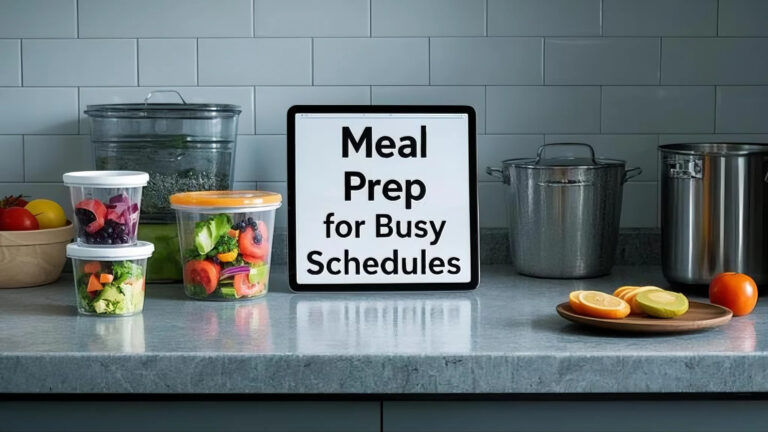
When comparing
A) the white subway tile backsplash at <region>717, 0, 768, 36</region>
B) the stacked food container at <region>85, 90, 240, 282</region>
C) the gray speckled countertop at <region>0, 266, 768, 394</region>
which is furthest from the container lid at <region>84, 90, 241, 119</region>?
the white subway tile backsplash at <region>717, 0, 768, 36</region>

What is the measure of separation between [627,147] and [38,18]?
117cm

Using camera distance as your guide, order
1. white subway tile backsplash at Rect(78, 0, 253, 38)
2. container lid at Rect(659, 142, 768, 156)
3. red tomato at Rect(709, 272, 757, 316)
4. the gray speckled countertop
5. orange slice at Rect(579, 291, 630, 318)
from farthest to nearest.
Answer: white subway tile backsplash at Rect(78, 0, 253, 38)
container lid at Rect(659, 142, 768, 156)
red tomato at Rect(709, 272, 757, 316)
orange slice at Rect(579, 291, 630, 318)
the gray speckled countertop

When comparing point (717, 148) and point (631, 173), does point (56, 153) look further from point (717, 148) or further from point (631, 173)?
point (717, 148)

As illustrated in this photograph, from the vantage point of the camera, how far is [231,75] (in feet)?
6.61

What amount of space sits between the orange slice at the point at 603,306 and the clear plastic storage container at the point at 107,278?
66 cm

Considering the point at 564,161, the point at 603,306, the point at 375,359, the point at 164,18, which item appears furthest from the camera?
the point at 164,18

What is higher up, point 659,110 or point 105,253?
point 659,110

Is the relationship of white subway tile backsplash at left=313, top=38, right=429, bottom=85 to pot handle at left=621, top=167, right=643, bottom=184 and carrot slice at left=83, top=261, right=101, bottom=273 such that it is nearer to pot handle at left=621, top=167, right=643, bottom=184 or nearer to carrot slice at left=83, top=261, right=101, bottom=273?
pot handle at left=621, top=167, right=643, bottom=184

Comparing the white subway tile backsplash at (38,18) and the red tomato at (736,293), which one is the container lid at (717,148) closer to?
the red tomato at (736,293)

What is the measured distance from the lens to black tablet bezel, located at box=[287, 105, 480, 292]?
1766 millimetres

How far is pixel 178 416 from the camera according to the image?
134 centimetres

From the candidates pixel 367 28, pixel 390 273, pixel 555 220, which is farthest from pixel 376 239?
pixel 367 28

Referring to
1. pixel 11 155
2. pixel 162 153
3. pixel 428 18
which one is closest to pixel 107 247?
pixel 162 153

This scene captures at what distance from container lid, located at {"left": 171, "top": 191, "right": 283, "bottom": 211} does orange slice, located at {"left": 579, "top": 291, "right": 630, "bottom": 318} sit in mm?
537
